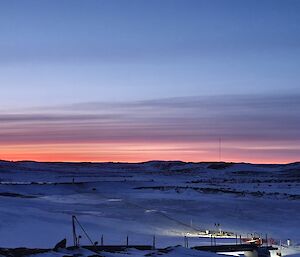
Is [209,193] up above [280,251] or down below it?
above

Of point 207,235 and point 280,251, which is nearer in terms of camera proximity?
point 280,251

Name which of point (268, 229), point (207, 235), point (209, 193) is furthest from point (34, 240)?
point (209, 193)

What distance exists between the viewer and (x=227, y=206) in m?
42.9

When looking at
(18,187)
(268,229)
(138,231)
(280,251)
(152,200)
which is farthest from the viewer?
(18,187)

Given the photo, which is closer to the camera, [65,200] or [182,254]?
[182,254]

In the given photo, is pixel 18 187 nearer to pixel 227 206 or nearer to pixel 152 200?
pixel 152 200

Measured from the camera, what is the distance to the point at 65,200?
4900 centimetres

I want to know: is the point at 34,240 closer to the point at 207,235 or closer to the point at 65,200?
the point at 207,235

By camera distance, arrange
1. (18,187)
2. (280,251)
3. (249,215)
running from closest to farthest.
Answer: (280,251) < (249,215) < (18,187)

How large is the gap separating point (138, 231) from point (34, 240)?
258 inches

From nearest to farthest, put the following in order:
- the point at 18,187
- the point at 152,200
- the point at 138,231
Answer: the point at 138,231
the point at 152,200
the point at 18,187

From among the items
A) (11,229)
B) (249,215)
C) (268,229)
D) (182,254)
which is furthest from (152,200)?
(182,254)

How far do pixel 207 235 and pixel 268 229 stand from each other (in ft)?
15.2

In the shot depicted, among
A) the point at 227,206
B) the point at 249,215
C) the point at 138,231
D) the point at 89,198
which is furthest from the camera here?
the point at 89,198
